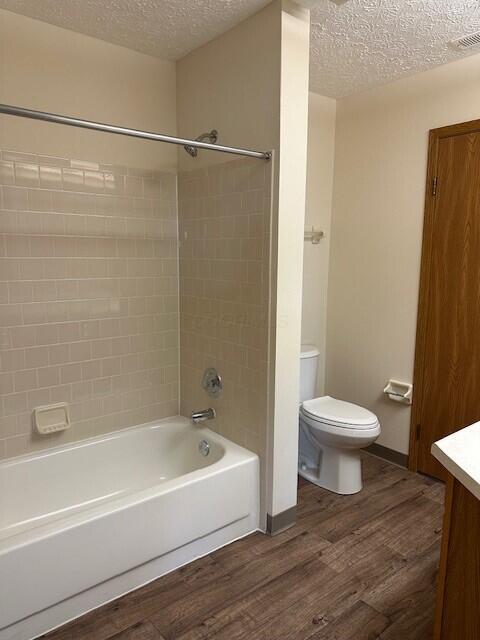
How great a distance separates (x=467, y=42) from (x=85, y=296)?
7.56 ft

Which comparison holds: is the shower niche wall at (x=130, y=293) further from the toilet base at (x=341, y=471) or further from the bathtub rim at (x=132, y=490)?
the toilet base at (x=341, y=471)

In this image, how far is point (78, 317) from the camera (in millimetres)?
2316

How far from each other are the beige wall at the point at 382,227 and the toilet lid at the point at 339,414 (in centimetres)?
42

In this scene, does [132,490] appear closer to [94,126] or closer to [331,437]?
[331,437]

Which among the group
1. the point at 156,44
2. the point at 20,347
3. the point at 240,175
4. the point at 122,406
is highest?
the point at 156,44

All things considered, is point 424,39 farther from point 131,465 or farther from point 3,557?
point 3,557

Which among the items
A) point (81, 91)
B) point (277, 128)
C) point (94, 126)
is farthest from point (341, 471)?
point (81, 91)

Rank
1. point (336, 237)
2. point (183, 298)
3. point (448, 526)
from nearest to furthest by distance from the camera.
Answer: point (448, 526) < point (183, 298) < point (336, 237)

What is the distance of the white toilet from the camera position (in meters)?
2.53

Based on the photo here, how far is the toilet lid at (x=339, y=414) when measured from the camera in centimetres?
252

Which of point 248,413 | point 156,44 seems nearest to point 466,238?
point 248,413

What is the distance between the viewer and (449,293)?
8.52 ft

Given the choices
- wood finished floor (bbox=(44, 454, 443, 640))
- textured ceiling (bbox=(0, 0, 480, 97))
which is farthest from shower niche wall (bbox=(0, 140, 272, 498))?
textured ceiling (bbox=(0, 0, 480, 97))

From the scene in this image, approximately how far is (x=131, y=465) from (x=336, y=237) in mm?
2036
